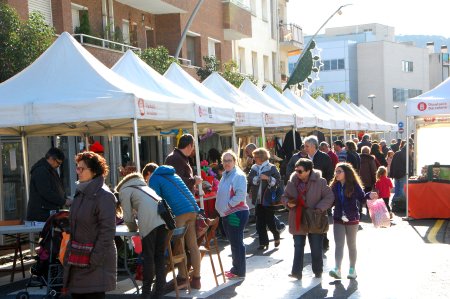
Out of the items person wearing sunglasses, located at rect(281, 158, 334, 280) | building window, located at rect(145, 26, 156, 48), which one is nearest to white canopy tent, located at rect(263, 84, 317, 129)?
building window, located at rect(145, 26, 156, 48)

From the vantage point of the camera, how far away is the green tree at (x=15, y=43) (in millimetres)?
14086

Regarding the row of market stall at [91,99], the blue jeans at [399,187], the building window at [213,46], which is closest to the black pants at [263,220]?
the row of market stall at [91,99]

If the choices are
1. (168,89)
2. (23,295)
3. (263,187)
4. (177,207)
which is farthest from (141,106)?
(23,295)

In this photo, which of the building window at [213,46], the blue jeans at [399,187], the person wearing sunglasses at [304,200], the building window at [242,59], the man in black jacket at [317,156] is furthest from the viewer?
the building window at [242,59]

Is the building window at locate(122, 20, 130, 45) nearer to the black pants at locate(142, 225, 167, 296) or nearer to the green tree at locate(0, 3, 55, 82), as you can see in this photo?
the green tree at locate(0, 3, 55, 82)

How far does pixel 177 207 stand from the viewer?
9.09m

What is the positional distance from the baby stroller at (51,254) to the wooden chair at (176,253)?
1.28m

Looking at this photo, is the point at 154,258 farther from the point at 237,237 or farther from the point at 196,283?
the point at 237,237

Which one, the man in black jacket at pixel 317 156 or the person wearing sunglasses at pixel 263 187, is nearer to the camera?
the person wearing sunglasses at pixel 263 187

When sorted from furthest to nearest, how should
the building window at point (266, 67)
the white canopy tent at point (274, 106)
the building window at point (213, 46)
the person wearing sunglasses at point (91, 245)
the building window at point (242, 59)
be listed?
1. the building window at point (266, 67)
2. the building window at point (242, 59)
3. the building window at point (213, 46)
4. the white canopy tent at point (274, 106)
5. the person wearing sunglasses at point (91, 245)

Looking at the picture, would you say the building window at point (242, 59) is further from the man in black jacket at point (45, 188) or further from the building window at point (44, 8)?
the man in black jacket at point (45, 188)

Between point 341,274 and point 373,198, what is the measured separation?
3.78 feet

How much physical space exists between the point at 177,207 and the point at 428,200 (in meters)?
8.76

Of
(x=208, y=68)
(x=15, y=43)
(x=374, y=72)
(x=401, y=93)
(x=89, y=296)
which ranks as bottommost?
(x=89, y=296)
